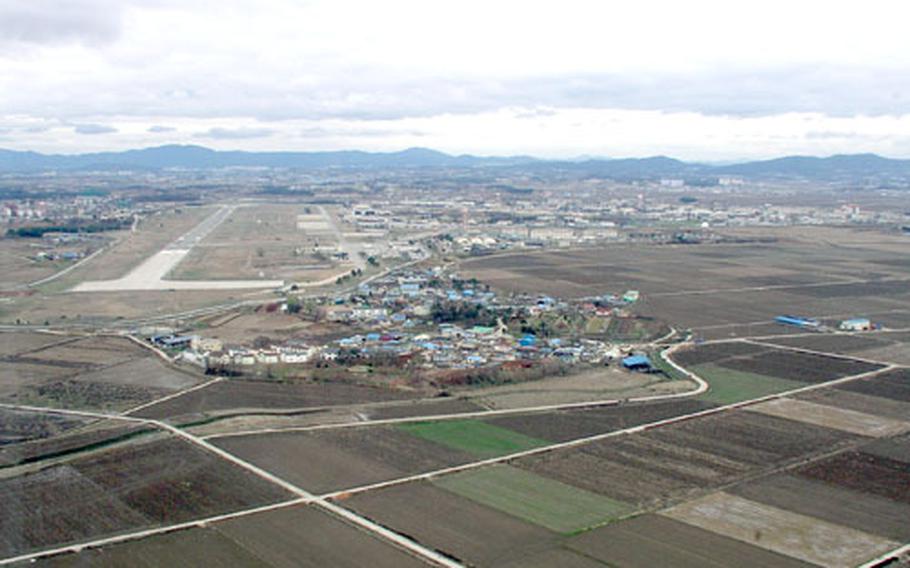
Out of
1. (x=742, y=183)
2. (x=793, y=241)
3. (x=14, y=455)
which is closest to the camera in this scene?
(x=14, y=455)

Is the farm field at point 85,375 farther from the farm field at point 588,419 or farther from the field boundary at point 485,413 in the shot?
the farm field at point 588,419

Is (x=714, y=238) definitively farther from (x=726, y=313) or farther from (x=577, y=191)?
(x=577, y=191)

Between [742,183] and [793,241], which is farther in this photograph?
[742,183]

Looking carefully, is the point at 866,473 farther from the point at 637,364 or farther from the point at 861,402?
the point at 637,364

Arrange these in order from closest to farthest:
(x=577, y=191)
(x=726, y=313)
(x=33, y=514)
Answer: (x=33, y=514) → (x=726, y=313) → (x=577, y=191)

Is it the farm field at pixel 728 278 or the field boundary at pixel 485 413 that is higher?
the farm field at pixel 728 278

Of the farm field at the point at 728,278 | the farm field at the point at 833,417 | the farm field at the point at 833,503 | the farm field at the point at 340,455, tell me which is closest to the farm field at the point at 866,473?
the farm field at the point at 833,503

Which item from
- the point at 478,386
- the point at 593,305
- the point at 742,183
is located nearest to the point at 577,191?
the point at 742,183
